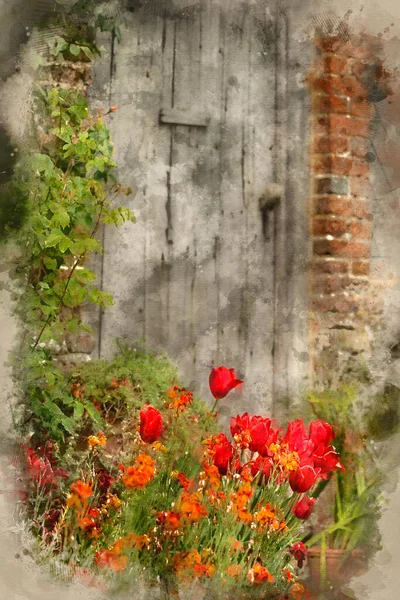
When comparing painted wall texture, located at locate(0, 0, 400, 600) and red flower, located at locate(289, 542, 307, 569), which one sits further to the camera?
painted wall texture, located at locate(0, 0, 400, 600)

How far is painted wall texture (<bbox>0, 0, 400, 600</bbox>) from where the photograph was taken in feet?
11.7

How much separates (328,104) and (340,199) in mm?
453

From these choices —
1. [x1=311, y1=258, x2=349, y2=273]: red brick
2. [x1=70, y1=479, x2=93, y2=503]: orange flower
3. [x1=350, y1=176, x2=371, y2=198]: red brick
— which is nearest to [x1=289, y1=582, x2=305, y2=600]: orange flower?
[x1=70, y1=479, x2=93, y2=503]: orange flower

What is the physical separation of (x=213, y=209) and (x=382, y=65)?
107cm

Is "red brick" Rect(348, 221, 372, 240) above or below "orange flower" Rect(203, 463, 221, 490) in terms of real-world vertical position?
above

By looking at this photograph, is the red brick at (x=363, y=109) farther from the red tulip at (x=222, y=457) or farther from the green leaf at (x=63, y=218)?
the red tulip at (x=222, y=457)

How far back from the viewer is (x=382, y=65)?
388cm

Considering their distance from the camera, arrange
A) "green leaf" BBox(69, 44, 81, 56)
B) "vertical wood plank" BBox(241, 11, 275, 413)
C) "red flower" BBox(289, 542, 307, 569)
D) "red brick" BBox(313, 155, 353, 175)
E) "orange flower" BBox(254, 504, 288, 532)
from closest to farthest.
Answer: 1. "orange flower" BBox(254, 504, 288, 532)
2. "red flower" BBox(289, 542, 307, 569)
3. "green leaf" BBox(69, 44, 81, 56)
4. "vertical wood plank" BBox(241, 11, 275, 413)
5. "red brick" BBox(313, 155, 353, 175)

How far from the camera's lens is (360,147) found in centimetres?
391

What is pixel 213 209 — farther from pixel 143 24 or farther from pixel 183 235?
pixel 143 24

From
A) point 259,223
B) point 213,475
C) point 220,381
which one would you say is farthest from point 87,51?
point 213,475

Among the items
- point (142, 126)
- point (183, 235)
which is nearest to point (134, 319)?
point (183, 235)

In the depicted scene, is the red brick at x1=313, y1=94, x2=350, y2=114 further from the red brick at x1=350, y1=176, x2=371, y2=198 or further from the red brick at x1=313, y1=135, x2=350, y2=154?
the red brick at x1=350, y1=176, x2=371, y2=198

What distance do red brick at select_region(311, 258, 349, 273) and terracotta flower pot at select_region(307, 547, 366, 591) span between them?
1283 mm
